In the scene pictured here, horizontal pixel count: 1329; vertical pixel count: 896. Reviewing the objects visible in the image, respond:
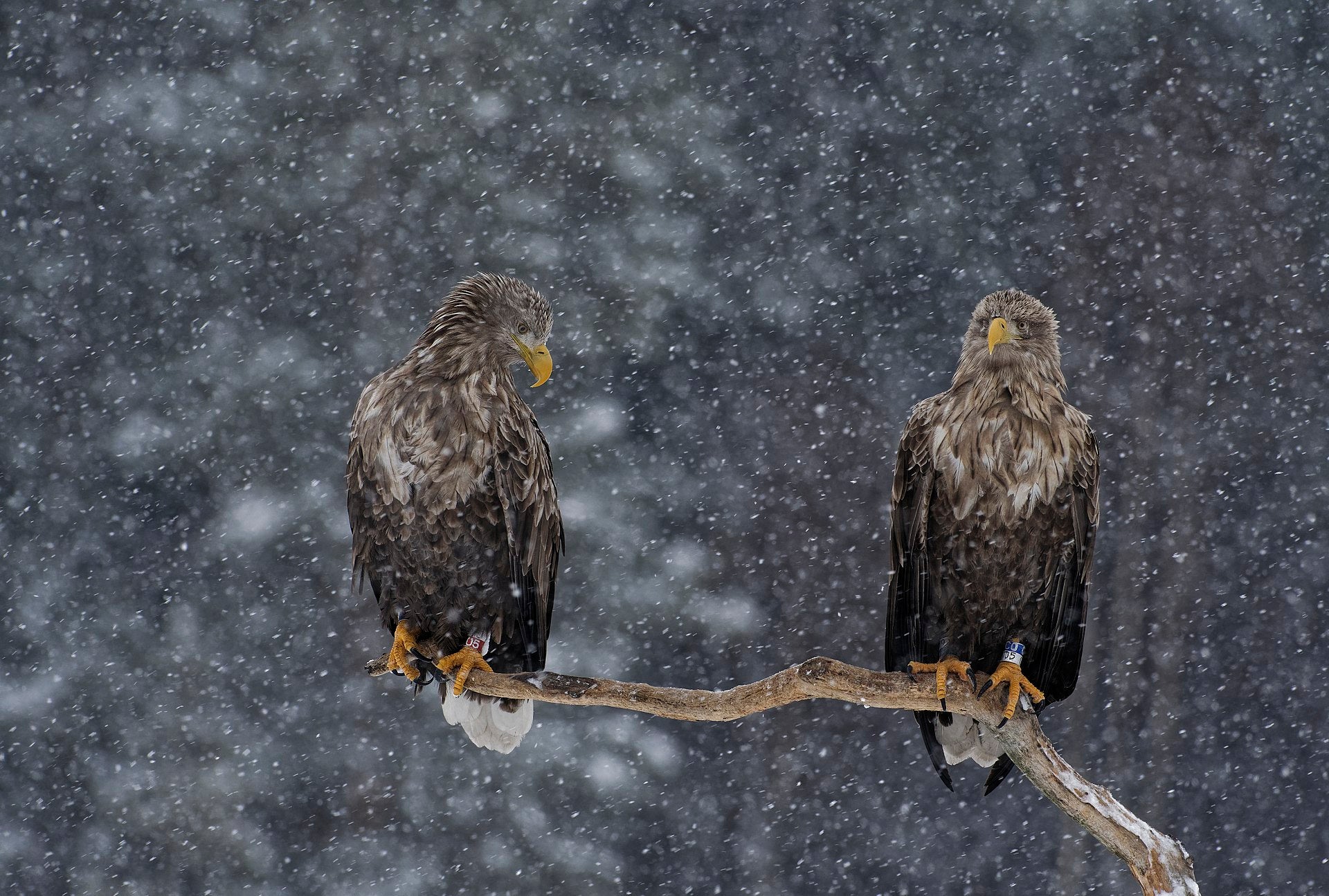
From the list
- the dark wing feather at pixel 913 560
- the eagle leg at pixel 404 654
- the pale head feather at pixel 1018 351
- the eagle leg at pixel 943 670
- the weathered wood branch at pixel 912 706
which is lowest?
the eagle leg at pixel 404 654

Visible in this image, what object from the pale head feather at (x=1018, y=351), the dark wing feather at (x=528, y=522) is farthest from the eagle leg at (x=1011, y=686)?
the dark wing feather at (x=528, y=522)

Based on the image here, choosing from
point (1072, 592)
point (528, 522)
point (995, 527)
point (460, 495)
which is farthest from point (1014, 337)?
point (460, 495)

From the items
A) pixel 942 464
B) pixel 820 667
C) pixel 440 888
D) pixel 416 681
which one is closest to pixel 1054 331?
pixel 942 464

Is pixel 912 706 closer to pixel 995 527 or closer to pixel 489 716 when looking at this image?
pixel 995 527

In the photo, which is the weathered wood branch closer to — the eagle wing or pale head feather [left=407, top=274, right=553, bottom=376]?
Result: the eagle wing

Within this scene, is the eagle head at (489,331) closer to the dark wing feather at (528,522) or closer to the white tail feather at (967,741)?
the dark wing feather at (528,522)

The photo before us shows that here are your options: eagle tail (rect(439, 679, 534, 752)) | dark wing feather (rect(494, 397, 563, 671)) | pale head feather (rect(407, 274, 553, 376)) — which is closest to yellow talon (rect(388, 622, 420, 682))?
eagle tail (rect(439, 679, 534, 752))
